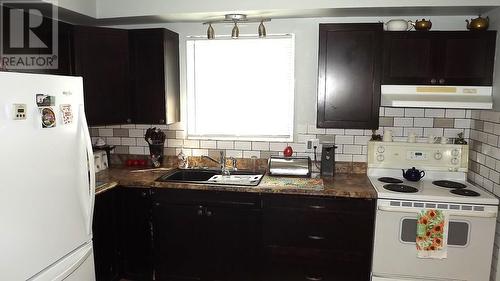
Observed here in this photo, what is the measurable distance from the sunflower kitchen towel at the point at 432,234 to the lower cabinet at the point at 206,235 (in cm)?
115

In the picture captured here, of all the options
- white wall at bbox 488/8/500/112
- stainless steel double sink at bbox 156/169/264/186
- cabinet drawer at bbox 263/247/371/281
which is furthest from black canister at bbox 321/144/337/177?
white wall at bbox 488/8/500/112

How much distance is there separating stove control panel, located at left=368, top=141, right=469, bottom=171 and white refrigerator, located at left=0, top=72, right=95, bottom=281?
2.24 metres

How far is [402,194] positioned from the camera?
246 centimetres

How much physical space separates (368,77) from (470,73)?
29.2 inches

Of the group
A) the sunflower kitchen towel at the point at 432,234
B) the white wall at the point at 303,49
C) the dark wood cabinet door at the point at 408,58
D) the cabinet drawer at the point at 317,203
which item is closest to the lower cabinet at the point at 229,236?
the cabinet drawer at the point at 317,203

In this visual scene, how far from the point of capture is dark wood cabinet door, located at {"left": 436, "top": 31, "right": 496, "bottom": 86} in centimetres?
261

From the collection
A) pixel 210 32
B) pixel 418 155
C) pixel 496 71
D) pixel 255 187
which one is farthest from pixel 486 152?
pixel 210 32

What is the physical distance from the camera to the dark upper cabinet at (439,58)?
2.62 meters

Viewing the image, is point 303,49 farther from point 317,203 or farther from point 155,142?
point 155,142

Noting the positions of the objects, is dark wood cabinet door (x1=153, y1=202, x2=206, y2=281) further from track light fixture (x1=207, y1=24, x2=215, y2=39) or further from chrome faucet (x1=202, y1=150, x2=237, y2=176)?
track light fixture (x1=207, y1=24, x2=215, y2=39)

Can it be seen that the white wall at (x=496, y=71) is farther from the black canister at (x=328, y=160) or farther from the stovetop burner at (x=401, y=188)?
the black canister at (x=328, y=160)

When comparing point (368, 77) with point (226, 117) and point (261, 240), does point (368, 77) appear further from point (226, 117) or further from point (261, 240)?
point (261, 240)

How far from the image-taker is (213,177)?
3094 millimetres

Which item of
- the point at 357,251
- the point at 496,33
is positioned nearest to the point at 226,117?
the point at 357,251
